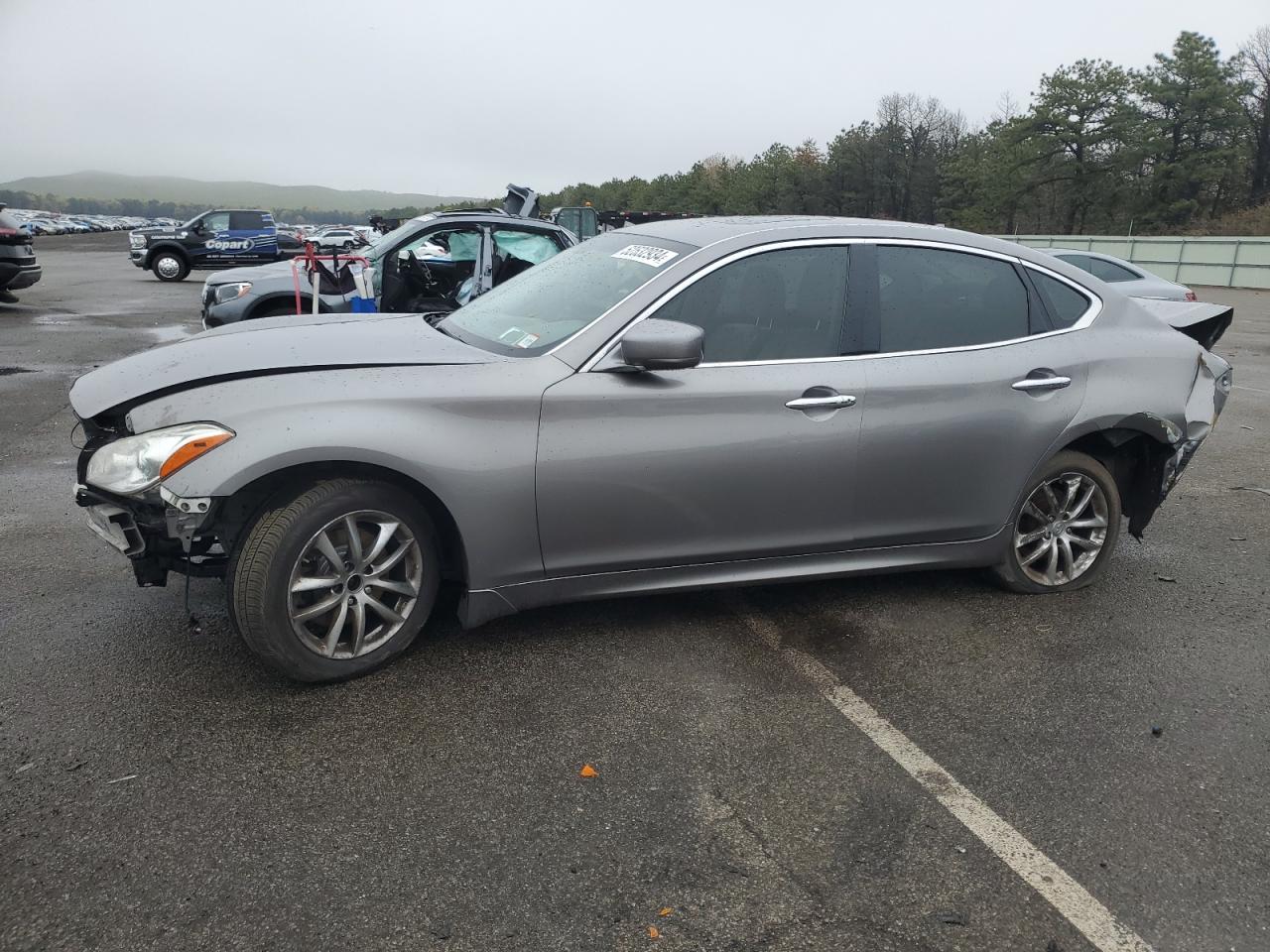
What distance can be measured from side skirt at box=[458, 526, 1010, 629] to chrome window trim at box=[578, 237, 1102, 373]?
0.79 m

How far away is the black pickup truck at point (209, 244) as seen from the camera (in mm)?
24969

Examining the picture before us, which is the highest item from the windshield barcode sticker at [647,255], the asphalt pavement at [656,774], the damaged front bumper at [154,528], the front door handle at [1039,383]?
the windshield barcode sticker at [647,255]

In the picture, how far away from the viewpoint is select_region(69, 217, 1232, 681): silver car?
309 centimetres

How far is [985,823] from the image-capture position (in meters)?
2.65

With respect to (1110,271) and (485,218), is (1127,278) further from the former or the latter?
(485,218)

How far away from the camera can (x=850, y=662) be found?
362cm

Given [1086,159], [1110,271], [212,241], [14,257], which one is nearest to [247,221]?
[212,241]

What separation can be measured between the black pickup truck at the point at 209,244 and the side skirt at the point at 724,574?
25537 millimetres

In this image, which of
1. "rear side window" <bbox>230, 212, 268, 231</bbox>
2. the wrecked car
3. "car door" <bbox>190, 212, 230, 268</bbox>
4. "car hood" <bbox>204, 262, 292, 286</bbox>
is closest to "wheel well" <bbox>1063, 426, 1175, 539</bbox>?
the wrecked car

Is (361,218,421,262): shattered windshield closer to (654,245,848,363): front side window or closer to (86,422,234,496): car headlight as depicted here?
(654,245,848,363): front side window

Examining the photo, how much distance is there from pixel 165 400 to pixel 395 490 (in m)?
0.82

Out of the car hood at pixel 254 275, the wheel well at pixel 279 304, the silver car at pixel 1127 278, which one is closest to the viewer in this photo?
the wheel well at pixel 279 304

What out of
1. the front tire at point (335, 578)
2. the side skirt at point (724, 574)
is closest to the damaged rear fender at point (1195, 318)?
the side skirt at point (724, 574)

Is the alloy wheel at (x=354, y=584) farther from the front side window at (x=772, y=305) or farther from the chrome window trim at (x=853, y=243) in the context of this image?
the front side window at (x=772, y=305)
